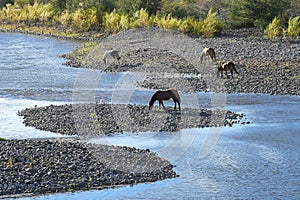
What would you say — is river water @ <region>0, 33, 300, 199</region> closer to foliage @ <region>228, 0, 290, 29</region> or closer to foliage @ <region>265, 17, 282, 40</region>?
foliage @ <region>265, 17, 282, 40</region>

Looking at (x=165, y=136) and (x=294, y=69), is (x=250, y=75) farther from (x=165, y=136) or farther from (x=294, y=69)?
(x=165, y=136)

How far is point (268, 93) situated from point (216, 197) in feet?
42.0

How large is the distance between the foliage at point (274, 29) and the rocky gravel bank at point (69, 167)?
78.8 feet

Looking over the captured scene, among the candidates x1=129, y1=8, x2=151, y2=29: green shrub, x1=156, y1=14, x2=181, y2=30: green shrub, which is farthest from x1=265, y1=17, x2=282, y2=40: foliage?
x1=129, y1=8, x2=151, y2=29: green shrub

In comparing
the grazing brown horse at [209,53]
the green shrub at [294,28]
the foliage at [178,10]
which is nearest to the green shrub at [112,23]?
the foliage at [178,10]

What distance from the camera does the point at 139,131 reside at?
21688 mm

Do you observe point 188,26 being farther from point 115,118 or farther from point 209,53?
point 115,118

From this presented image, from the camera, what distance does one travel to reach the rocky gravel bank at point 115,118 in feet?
71.8

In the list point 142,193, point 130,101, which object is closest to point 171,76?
point 130,101

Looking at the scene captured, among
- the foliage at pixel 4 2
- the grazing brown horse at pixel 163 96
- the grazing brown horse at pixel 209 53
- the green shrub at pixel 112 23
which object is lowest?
the grazing brown horse at pixel 163 96

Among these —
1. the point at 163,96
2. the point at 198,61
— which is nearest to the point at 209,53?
the point at 198,61

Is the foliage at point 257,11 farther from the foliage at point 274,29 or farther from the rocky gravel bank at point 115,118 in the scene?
the rocky gravel bank at point 115,118

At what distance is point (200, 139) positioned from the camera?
810 inches

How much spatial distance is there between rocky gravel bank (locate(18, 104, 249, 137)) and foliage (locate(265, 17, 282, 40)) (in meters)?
18.0
